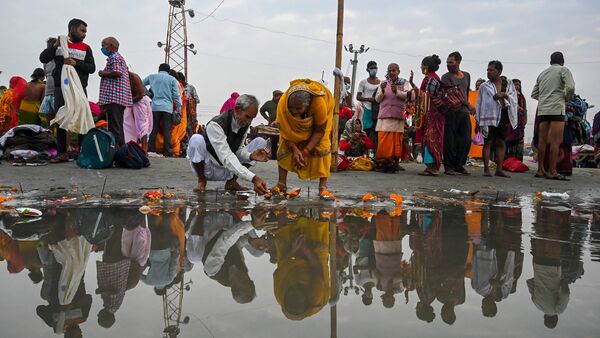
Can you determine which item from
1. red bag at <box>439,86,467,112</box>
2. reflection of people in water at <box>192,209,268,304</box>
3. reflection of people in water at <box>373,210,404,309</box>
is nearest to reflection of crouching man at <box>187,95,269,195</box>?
reflection of people in water at <box>192,209,268,304</box>

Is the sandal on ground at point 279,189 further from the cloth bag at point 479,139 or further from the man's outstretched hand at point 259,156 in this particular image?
the cloth bag at point 479,139

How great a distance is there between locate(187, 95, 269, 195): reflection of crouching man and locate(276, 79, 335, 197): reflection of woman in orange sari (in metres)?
0.29

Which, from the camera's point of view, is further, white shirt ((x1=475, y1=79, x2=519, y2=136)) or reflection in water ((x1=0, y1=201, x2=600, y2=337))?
white shirt ((x1=475, y1=79, x2=519, y2=136))

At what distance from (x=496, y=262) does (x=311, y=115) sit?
252 cm

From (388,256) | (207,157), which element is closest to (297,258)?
(388,256)

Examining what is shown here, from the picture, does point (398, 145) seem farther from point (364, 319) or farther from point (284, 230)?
A: point (364, 319)

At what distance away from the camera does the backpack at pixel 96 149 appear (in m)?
5.62

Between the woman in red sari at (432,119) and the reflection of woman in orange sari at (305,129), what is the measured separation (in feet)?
7.75

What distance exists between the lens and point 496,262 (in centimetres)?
209

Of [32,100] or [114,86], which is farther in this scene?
[32,100]

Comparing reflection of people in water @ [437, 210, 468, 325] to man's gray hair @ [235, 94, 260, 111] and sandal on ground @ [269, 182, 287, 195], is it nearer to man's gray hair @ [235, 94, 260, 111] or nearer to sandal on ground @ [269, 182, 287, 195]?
sandal on ground @ [269, 182, 287, 195]

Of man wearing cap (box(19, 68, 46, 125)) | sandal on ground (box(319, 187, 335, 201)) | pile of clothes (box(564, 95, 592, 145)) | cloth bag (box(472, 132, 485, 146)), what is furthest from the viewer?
cloth bag (box(472, 132, 485, 146))

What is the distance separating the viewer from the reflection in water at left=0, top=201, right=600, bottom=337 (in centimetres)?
156

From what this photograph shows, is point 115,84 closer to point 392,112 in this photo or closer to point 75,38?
point 75,38
